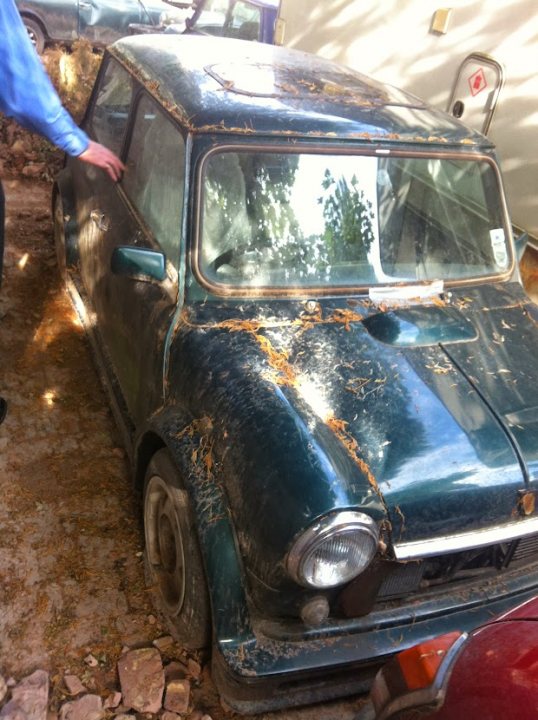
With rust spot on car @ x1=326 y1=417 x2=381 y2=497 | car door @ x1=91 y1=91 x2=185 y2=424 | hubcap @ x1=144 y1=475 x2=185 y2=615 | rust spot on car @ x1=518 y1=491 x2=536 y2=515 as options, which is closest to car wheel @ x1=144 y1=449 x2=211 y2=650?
hubcap @ x1=144 y1=475 x2=185 y2=615

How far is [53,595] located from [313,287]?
1599 mm

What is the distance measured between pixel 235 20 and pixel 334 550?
7.41 meters

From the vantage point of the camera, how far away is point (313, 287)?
104 inches

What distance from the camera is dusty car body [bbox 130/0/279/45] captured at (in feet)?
24.7

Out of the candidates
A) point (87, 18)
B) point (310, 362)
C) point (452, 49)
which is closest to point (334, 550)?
point (310, 362)

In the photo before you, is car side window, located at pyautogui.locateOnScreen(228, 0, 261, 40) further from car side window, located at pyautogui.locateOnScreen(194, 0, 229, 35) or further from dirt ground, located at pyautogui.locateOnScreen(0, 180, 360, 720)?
dirt ground, located at pyautogui.locateOnScreen(0, 180, 360, 720)

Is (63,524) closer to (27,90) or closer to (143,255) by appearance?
(143,255)

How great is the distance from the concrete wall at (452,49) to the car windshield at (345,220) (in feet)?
6.46

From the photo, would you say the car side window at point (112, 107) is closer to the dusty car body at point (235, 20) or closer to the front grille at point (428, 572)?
the front grille at point (428, 572)

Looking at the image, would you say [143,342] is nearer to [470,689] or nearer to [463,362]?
[463,362]

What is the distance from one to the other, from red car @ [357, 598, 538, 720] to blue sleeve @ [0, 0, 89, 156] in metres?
2.48

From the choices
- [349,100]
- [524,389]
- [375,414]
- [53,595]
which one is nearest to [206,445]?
[375,414]

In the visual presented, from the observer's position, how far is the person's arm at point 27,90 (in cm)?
254

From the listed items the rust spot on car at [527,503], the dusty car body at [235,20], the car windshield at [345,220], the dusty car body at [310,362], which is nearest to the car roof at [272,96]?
the dusty car body at [310,362]
